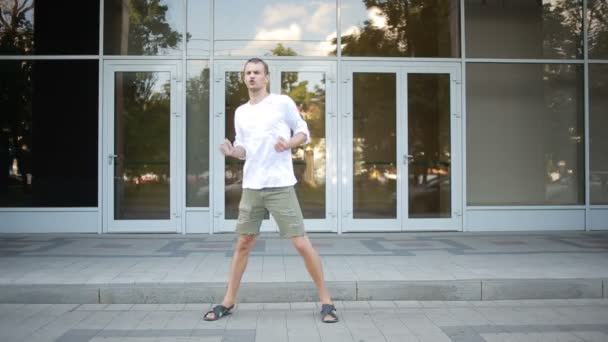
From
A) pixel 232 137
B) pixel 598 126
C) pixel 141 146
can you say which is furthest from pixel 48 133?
pixel 598 126

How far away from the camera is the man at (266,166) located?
4.44 m

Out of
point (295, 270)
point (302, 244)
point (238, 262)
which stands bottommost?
point (295, 270)

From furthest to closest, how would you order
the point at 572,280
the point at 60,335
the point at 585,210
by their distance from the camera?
the point at 585,210, the point at 572,280, the point at 60,335

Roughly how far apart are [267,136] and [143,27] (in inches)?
231

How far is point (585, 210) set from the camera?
9711 mm

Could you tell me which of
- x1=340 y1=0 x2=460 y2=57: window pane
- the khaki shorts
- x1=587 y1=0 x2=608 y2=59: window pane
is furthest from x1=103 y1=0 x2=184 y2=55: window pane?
x1=587 y1=0 x2=608 y2=59: window pane

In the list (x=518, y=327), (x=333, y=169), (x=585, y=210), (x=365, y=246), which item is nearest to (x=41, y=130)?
(x=333, y=169)

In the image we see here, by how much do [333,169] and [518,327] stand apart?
514 centimetres

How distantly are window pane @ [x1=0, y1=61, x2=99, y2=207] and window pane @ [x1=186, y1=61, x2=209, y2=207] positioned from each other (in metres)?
1.51

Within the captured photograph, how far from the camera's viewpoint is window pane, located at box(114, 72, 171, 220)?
9195mm

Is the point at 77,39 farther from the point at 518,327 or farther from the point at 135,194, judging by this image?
the point at 518,327

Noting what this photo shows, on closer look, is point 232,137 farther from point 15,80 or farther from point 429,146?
point 15,80

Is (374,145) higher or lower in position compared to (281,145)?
higher

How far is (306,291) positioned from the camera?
542 centimetres
